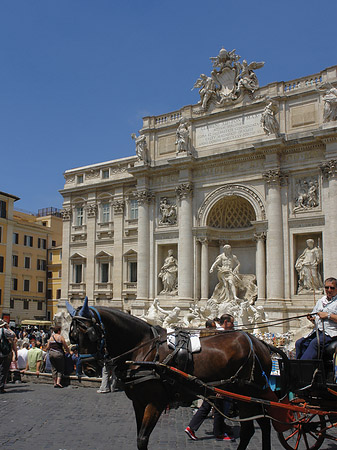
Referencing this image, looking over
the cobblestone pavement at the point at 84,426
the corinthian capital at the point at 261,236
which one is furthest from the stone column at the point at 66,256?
the cobblestone pavement at the point at 84,426

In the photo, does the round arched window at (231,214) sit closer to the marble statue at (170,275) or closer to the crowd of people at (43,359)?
the marble statue at (170,275)

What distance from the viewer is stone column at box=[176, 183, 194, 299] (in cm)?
2641

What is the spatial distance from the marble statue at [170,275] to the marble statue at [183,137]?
591 cm

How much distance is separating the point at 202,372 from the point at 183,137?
21.6 meters

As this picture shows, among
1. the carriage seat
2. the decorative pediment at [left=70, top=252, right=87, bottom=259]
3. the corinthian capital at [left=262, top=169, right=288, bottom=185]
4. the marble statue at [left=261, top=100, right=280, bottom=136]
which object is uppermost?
the marble statue at [left=261, top=100, right=280, bottom=136]

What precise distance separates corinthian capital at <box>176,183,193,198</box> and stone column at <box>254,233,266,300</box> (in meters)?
4.72

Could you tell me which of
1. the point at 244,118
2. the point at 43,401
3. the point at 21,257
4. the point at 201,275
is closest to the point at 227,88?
the point at 244,118

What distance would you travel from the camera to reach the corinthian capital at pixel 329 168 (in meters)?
22.6

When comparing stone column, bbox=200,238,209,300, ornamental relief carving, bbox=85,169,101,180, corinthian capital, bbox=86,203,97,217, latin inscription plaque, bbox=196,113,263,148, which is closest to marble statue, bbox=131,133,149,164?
latin inscription plaque, bbox=196,113,263,148

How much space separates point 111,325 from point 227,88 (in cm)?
2231

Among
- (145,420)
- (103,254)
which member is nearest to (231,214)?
(103,254)

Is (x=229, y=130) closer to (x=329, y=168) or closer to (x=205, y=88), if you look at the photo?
(x=205, y=88)

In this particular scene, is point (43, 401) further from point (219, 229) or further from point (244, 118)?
point (244, 118)

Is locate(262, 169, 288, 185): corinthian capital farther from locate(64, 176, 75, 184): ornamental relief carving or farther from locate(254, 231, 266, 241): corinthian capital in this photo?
locate(64, 176, 75, 184): ornamental relief carving
